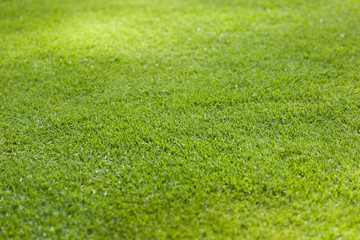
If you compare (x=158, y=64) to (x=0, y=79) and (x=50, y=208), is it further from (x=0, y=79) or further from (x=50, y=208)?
(x=50, y=208)

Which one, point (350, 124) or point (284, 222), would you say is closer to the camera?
point (284, 222)

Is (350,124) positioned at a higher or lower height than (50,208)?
higher

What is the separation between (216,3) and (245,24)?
1194mm

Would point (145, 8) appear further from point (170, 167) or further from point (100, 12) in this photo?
point (170, 167)

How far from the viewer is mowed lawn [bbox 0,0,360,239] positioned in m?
2.26

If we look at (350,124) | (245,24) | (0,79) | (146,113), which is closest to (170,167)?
(146,113)

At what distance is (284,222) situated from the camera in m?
2.20

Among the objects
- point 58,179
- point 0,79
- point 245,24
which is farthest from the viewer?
point 245,24

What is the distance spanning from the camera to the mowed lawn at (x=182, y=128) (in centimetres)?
226

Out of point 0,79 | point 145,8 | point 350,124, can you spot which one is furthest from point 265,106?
point 145,8

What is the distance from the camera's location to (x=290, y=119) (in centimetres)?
313

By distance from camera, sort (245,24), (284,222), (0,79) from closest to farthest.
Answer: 1. (284,222)
2. (0,79)
3. (245,24)

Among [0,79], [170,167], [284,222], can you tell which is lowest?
[284,222]

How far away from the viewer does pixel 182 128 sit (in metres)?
3.06
